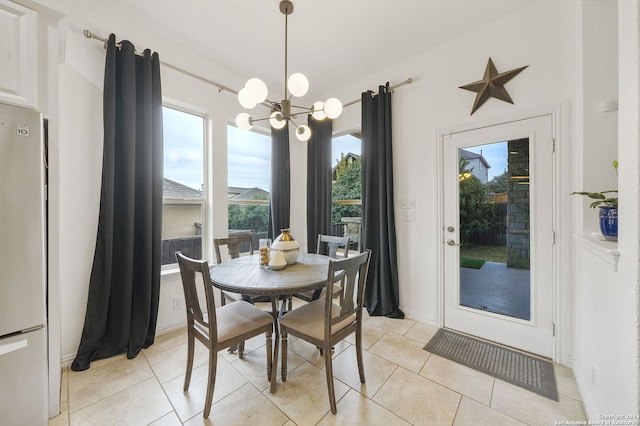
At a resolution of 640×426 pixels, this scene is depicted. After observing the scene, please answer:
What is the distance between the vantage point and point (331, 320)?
1571 mm

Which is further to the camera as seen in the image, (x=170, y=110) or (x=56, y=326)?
(x=170, y=110)

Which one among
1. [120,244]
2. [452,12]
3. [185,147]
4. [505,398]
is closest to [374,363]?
[505,398]

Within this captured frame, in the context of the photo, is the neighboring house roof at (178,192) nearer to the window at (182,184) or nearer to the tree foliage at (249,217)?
the window at (182,184)

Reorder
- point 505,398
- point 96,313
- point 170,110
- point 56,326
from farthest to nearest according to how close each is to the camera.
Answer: point 170,110 < point 96,313 < point 505,398 < point 56,326

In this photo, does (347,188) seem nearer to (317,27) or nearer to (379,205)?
(379,205)

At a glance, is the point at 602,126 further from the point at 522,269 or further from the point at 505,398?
the point at 505,398

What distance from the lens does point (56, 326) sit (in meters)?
1.48

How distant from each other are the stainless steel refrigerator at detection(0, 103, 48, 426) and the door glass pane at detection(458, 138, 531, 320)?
3132 millimetres

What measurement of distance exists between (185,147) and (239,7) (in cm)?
148

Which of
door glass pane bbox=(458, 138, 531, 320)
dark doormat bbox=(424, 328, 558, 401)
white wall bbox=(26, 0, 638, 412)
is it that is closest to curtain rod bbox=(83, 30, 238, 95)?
white wall bbox=(26, 0, 638, 412)

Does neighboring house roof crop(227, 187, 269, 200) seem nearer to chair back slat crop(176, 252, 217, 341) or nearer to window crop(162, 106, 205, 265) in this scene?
window crop(162, 106, 205, 265)

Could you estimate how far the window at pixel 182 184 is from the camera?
104 inches

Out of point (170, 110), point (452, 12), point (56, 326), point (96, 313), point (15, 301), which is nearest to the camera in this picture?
point (15, 301)

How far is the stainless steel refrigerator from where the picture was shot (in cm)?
115
